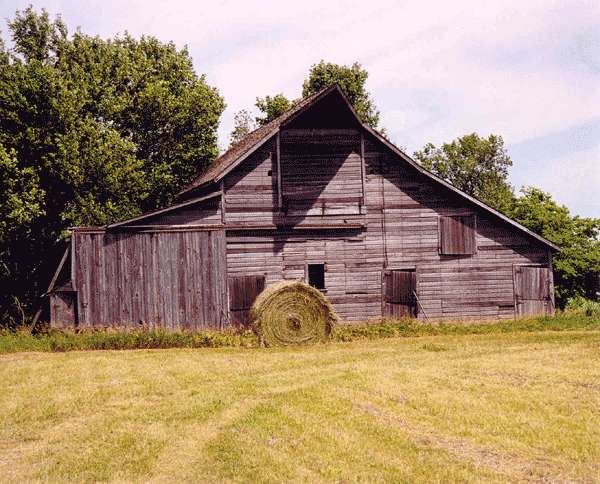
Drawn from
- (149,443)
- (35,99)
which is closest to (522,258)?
(149,443)

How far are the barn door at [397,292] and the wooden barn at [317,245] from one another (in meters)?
0.03

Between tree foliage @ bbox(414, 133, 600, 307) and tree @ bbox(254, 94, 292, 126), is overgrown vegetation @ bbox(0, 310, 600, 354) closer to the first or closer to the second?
tree foliage @ bbox(414, 133, 600, 307)

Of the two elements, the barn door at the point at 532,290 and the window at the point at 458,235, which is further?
the barn door at the point at 532,290

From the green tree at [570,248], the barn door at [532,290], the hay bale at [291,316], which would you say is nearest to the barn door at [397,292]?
the barn door at [532,290]

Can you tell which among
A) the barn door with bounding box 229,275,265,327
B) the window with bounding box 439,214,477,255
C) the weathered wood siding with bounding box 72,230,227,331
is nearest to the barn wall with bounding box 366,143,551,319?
the window with bounding box 439,214,477,255

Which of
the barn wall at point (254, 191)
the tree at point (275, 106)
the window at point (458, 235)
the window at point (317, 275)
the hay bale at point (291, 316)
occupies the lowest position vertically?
the hay bale at point (291, 316)

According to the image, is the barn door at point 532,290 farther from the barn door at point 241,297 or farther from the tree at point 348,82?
the tree at point 348,82

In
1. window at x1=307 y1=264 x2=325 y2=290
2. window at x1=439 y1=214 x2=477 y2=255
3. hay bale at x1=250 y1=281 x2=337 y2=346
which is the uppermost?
window at x1=439 y1=214 x2=477 y2=255

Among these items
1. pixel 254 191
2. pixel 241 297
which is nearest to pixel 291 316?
pixel 241 297

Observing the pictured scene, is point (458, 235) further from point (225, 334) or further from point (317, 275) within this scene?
point (225, 334)

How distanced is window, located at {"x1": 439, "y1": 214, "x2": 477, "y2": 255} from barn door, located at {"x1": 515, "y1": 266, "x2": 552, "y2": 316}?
199 centimetres

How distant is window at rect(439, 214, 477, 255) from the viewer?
2028 centimetres

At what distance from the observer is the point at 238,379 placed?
1148 centimetres

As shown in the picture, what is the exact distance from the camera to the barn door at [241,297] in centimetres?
1855
